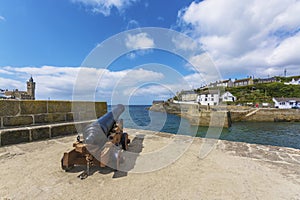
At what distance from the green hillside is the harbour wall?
64422 mm

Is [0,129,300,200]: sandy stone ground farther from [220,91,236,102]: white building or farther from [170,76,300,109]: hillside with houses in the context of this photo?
[220,91,236,102]: white building

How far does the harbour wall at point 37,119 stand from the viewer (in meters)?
4.10

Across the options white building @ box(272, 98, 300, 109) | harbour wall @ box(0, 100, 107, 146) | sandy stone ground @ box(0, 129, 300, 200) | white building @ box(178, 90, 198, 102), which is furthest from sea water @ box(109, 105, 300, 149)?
white building @ box(178, 90, 198, 102)

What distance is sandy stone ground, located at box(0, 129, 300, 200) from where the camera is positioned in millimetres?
1999

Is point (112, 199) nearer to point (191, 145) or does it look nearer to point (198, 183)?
point (198, 183)

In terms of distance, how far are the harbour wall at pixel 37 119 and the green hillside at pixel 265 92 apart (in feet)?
211

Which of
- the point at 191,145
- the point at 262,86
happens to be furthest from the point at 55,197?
the point at 262,86

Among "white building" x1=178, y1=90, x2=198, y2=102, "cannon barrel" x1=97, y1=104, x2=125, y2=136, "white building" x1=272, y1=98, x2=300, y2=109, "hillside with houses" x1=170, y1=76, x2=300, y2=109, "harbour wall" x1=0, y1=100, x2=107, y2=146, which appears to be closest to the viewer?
"cannon barrel" x1=97, y1=104, x2=125, y2=136

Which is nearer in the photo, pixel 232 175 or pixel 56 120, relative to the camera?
pixel 232 175

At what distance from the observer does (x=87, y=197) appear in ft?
6.22

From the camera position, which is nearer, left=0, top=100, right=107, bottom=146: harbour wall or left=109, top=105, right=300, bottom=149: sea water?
left=0, top=100, right=107, bottom=146: harbour wall

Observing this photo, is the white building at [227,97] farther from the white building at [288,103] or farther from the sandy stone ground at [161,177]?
the sandy stone ground at [161,177]

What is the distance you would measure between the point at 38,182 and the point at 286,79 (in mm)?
108913

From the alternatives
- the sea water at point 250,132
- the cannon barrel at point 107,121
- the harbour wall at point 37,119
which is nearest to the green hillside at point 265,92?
the sea water at point 250,132
